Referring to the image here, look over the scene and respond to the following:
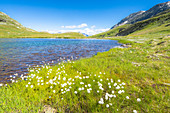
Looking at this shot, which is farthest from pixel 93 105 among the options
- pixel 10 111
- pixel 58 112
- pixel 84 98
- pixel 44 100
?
pixel 10 111

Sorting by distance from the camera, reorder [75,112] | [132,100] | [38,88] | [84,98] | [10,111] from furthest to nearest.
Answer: [38,88], [84,98], [132,100], [75,112], [10,111]

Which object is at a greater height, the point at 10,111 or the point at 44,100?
the point at 10,111

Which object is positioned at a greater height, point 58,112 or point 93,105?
point 93,105

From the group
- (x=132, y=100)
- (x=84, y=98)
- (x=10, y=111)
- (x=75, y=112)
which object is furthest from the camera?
(x=84, y=98)

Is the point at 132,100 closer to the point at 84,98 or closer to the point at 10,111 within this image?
the point at 84,98

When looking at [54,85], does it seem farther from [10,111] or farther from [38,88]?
[10,111]

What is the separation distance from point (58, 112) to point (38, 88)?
207 cm

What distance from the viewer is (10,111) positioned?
2.99 metres

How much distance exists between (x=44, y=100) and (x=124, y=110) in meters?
3.50

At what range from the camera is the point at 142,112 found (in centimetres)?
305

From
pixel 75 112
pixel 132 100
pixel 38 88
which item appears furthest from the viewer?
pixel 38 88

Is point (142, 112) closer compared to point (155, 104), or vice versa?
point (142, 112)

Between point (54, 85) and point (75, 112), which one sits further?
point (54, 85)

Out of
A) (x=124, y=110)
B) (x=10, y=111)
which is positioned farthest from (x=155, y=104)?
(x=10, y=111)
